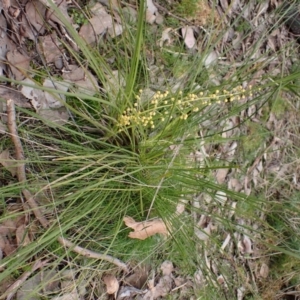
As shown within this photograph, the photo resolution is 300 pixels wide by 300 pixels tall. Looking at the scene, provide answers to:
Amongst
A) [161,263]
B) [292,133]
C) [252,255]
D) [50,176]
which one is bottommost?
[252,255]

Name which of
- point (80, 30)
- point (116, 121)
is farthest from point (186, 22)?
point (116, 121)

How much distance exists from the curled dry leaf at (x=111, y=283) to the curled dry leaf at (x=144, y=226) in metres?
0.14

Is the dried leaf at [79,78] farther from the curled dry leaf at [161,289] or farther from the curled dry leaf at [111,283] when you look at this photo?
the curled dry leaf at [161,289]

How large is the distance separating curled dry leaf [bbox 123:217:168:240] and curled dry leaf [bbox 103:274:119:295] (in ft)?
0.47

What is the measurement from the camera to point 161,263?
137cm

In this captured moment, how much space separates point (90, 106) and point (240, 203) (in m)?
0.68

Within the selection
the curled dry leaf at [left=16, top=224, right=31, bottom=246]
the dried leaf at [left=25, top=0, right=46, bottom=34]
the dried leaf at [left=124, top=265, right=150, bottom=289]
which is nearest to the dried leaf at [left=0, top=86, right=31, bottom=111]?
the dried leaf at [left=25, top=0, right=46, bottom=34]

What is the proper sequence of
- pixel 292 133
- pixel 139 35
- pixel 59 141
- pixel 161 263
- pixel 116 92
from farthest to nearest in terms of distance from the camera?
1. pixel 292 133
2. pixel 161 263
3. pixel 116 92
4. pixel 59 141
5. pixel 139 35

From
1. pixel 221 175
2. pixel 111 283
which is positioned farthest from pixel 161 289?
pixel 221 175

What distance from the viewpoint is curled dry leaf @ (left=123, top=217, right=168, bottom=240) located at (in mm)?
1164

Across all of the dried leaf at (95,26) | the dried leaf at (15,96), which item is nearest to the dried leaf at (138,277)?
the dried leaf at (15,96)

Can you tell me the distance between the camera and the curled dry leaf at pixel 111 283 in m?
1.22

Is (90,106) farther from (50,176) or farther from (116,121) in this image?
(50,176)

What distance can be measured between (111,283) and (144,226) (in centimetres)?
20
